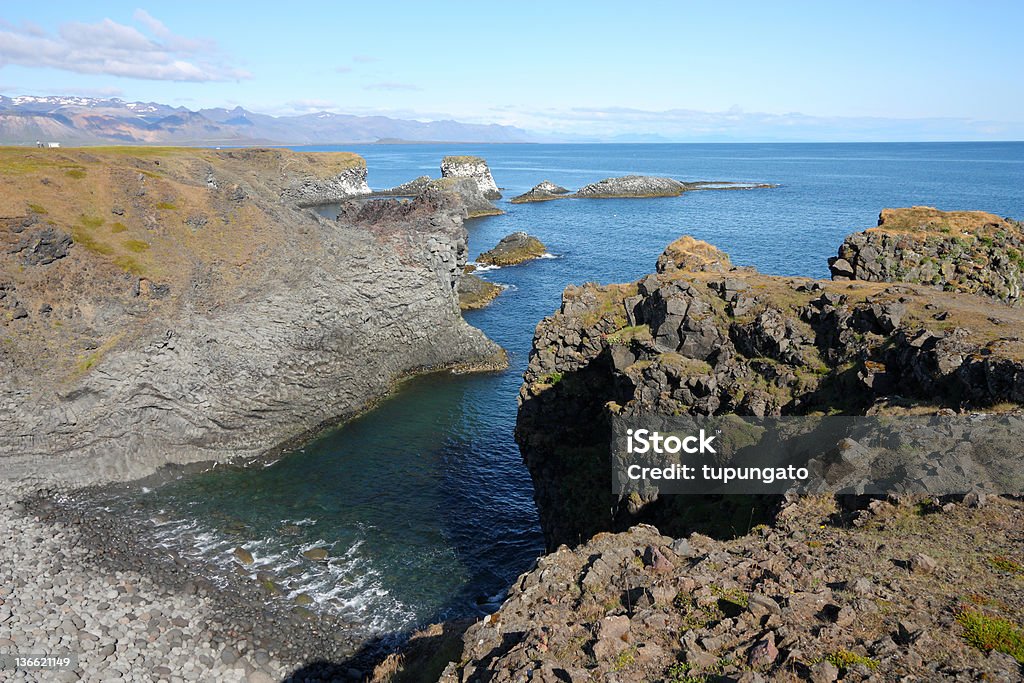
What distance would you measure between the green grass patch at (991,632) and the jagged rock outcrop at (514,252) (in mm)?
98305

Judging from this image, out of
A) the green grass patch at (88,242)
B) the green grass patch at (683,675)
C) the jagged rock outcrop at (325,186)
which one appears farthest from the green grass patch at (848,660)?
the jagged rock outcrop at (325,186)

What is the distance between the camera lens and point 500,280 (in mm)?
99062

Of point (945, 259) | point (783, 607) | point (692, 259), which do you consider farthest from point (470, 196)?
point (783, 607)

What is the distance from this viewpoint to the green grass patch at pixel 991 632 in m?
13.5

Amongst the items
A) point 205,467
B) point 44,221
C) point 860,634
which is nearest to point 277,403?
point 205,467

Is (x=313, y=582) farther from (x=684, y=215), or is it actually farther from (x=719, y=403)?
(x=684, y=215)

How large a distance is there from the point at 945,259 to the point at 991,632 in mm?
33329

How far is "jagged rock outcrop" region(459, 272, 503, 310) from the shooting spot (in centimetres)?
8494

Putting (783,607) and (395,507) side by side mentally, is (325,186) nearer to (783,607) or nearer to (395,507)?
(395,507)

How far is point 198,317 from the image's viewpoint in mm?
49562

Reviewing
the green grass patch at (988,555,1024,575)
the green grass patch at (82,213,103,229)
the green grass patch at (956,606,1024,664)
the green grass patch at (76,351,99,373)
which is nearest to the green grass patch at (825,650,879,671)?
the green grass patch at (956,606,1024,664)

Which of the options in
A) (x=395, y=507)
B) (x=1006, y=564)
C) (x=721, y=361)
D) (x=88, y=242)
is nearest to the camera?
(x=1006, y=564)

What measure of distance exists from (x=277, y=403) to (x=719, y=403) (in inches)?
1406

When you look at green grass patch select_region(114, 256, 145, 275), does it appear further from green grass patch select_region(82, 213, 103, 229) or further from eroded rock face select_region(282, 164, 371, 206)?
eroded rock face select_region(282, 164, 371, 206)
